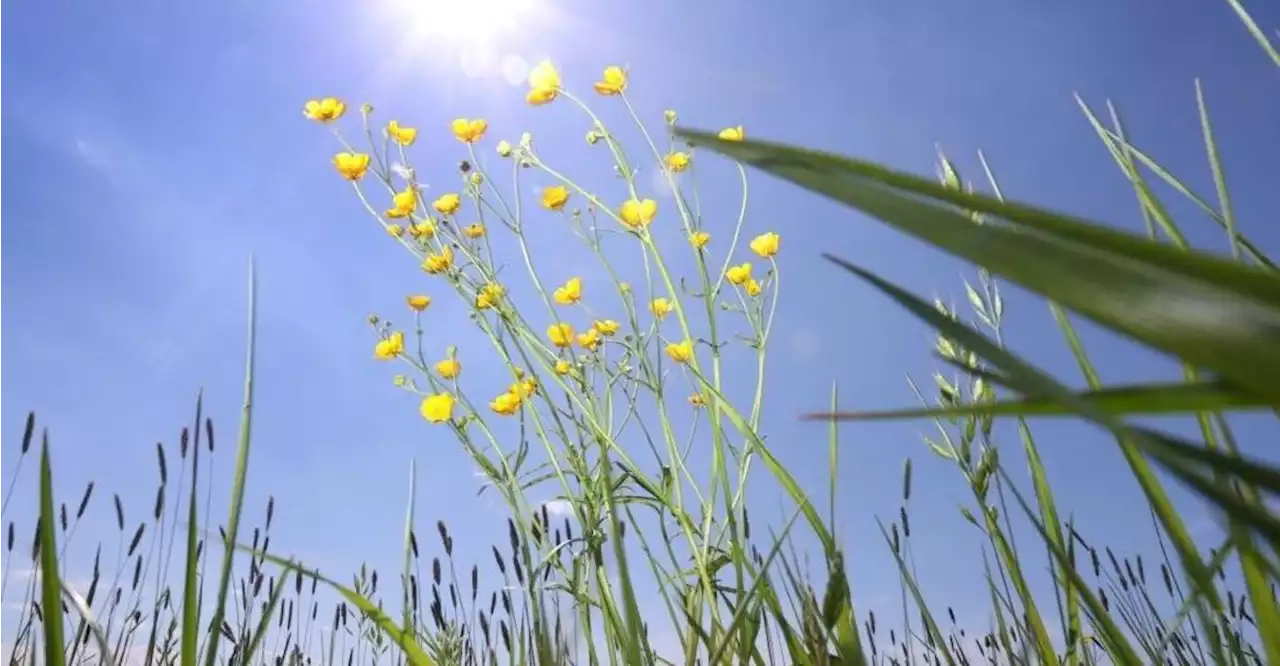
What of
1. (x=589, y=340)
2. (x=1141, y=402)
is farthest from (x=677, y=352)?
(x=1141, y=402)

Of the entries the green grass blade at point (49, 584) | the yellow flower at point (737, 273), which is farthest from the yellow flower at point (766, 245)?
the green grass blade at point (49, 584)

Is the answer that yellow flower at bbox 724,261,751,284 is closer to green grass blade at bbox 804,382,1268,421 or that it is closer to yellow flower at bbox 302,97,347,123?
yellow flower at bbox 302,97,347,123

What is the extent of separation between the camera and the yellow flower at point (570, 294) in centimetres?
237

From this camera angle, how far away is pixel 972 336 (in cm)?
23

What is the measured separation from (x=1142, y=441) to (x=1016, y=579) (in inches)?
31.2

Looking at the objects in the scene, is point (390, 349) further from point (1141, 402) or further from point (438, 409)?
point (1141, 402)

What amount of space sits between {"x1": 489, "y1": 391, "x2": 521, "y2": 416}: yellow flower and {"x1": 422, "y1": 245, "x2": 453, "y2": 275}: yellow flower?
340mm

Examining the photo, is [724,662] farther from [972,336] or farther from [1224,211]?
[972,336]

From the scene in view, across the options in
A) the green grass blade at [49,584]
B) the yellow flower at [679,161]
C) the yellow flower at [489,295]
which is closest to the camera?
the green grass blade at [49,584]

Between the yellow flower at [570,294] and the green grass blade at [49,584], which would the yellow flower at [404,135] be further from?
the green grass blade at [49,584]

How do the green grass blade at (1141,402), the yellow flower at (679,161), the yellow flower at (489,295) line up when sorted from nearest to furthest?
the green grass blade at (1141,402)
the yellow flower at (489,295)
the yellow flower at (679,161)

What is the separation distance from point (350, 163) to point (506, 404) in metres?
0.75

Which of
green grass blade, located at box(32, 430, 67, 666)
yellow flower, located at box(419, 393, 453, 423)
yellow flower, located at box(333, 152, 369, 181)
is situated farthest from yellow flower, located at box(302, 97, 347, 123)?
green grass blade, located at box(32, 430, 67, 666)

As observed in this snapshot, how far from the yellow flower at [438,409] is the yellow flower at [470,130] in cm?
65
